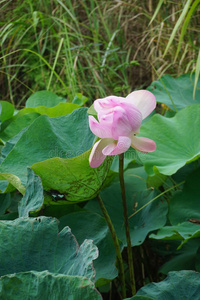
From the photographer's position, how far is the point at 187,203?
41.1 inches

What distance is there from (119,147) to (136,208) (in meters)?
0.50

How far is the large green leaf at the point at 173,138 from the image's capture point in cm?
106

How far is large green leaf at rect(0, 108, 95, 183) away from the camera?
34.8 inches

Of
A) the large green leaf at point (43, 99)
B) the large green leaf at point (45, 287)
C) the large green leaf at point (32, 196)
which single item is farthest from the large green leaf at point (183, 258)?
the large green leaf at point (43, 99)

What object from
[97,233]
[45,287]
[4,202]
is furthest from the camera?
[4,202]

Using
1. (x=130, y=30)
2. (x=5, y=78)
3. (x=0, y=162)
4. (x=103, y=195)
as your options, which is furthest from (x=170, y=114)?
(x=5, y=78)

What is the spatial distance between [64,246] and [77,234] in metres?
0.25

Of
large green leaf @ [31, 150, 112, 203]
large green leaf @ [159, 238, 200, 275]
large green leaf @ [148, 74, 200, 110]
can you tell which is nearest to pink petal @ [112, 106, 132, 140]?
large green leaf @ [31, 150, 112, 203]

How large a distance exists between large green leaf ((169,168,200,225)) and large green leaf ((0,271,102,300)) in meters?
0.59

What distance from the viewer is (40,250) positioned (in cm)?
60

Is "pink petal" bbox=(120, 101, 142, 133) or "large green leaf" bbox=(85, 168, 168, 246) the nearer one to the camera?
"pink petal" bbox=(120, 101, 142, 133)

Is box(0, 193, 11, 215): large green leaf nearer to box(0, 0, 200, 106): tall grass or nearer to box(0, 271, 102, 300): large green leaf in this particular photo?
box(0, 271, 102, 300): large green leaf

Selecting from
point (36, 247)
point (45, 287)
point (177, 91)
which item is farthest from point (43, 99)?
point (45, 287)

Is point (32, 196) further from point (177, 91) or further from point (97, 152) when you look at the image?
point (177, 91)
